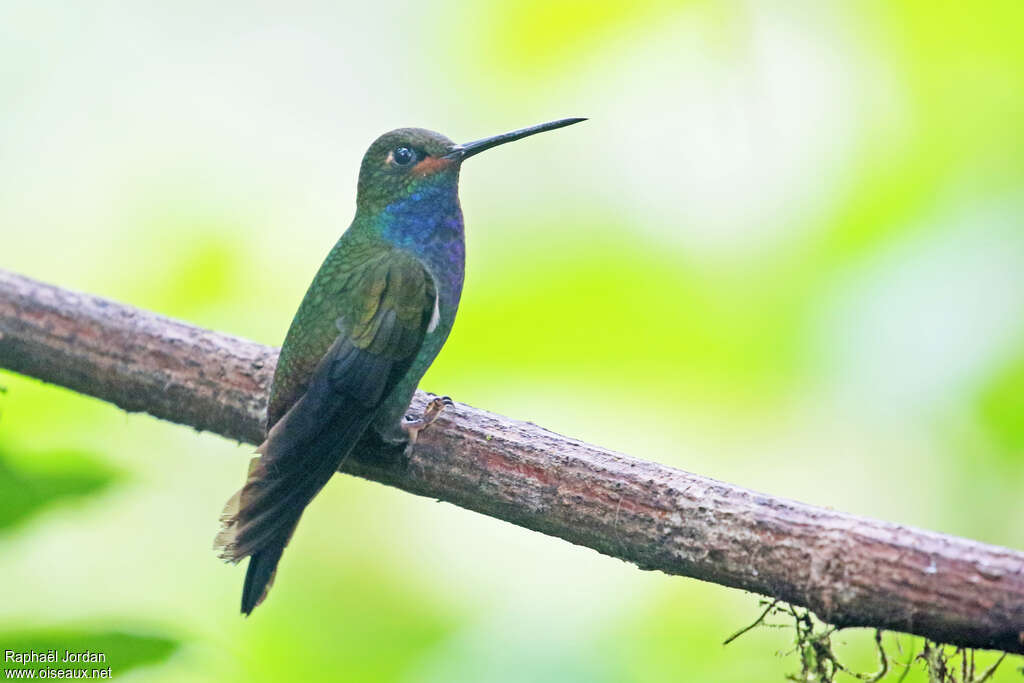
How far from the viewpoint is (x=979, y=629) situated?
2.54m

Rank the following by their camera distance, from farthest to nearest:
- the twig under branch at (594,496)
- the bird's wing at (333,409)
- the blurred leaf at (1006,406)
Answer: the blurred leaf at (1006,406), the bird's wing at (333,409), the twig under branch at (594,496)

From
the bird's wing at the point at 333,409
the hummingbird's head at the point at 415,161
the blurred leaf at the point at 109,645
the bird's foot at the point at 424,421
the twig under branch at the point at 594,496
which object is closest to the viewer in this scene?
the blurred leaf at the point at 109,645

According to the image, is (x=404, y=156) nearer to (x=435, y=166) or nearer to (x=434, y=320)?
(x=435, y=166)

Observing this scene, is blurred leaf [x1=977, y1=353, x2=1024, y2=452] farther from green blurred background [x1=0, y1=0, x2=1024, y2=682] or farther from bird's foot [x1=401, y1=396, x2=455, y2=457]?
bird's foot [x1=401, y1=396, x2=455, y2=457]

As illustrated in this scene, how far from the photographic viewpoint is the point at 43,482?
183 centimetres

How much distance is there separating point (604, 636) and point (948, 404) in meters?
2.27

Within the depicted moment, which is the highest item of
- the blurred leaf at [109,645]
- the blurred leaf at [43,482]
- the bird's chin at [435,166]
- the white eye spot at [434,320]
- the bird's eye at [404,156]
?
the bird's eye at [404,156]

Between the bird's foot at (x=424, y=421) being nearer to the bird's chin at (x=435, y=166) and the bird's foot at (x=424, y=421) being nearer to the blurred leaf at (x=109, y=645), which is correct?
the bird's chin at (x=435, y=166)

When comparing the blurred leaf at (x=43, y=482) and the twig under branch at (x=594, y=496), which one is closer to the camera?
the blurred leaf at (x=43, y=482)

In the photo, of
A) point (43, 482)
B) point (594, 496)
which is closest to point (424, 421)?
point (594, 496)

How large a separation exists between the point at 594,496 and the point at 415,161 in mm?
1728

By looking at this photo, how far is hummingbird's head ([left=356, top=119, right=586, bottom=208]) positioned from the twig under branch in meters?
0.86

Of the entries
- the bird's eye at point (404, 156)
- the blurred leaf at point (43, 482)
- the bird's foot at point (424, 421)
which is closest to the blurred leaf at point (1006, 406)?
the bird's foot at point (424, 421)

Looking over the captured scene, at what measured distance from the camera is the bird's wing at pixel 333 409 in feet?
10.7
